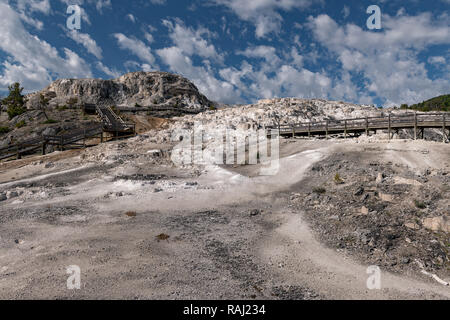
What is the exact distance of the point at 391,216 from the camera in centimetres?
1103

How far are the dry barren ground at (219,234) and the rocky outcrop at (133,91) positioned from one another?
6526cm

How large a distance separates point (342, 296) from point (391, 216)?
6065 millimetres

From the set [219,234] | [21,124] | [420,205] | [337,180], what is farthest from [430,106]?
[21,124]

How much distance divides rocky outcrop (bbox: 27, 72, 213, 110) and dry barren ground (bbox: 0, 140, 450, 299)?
6526 centimetres

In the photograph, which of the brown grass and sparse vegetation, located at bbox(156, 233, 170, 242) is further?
the brown grass

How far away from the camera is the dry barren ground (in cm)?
705

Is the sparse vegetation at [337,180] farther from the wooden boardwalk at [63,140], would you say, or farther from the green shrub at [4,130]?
the green shrub at [4,130]

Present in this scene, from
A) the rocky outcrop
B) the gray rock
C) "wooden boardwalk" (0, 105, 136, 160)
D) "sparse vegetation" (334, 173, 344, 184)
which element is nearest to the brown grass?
the gray rock

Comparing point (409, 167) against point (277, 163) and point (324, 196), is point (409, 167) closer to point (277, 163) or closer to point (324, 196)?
point (324, 196)

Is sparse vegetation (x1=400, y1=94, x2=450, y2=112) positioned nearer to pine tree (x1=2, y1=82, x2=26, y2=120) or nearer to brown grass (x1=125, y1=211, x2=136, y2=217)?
brown grass (x1=125, y1=211, x2=136, y2=217)

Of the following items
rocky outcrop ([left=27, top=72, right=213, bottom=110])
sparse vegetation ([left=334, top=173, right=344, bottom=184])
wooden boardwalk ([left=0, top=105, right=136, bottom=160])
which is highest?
rocky outcrop ([left=27, top=72, right=213, bottom=110])

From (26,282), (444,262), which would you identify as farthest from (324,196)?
(26,282)

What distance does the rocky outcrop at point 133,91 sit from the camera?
82375 millimetres

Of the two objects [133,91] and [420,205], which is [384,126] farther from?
[133,91]
